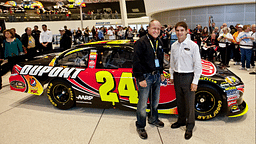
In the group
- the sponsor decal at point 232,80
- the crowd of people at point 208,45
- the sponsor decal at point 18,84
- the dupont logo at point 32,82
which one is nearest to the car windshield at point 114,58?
the dupont logo at point 32,82

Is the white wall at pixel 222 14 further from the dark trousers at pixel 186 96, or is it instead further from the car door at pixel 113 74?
the dark trousers at pixel 186 96

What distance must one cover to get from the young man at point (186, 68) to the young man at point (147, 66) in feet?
0.80

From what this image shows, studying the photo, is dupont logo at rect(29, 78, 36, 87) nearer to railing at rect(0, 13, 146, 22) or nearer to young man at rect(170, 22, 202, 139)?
young man at rect(170, 22, 202, 139)

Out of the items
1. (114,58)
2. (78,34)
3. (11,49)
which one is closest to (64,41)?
(11,49)

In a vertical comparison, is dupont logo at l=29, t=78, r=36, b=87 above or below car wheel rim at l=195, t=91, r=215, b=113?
above

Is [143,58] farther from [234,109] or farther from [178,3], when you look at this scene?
[178,3]

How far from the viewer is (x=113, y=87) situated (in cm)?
351

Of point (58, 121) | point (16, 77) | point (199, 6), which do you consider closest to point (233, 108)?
point (58, 121)

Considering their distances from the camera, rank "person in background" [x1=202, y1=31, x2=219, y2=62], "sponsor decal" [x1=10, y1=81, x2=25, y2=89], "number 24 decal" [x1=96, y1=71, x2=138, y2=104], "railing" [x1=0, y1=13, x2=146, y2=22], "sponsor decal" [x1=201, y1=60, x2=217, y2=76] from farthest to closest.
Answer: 1. "railing" [x1=0, y1=13, x2=146, y2=22]
2. "person in background" [x1=202, y1=31, x2=219, y2=62]
3. "sponsor decal" [x1=10, y1=81, x2=25, y2=89]
4. "number 24 decal" [x1=96, y1=71, x2=138, y2=104]
5. "sponsor decal" [x1=201, y1=60, x2=217, y2=76]

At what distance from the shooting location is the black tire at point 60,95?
12.9ft

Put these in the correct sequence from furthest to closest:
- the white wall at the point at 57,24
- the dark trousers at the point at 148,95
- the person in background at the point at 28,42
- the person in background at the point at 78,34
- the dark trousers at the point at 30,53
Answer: the white wall at the point at 57,24, the person in background at the point at 78,34, the dark trousers at the point at 30,53, the person in background at the point at 28,42, the dark trousers at the point at 148,95

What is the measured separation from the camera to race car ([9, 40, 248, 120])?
3.20 m

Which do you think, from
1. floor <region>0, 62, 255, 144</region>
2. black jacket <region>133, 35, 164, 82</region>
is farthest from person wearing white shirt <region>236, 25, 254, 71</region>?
black jacket <region>133, 35, 164, 82</region>

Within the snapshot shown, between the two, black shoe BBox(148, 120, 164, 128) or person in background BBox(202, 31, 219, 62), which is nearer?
black shoe BBox(148, 120, 164, 128)
